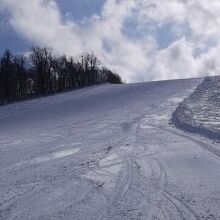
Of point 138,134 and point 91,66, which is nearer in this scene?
point 138,134

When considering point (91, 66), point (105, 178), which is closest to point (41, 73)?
point (91, 66)

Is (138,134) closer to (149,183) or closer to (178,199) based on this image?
(149,183)

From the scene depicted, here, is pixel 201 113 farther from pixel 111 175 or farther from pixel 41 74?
pixel 41 74

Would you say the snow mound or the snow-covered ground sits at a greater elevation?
the snow mound

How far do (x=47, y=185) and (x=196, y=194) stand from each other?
137 inches

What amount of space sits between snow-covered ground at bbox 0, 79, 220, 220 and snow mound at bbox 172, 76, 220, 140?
2.51 ft

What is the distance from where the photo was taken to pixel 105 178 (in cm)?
1020

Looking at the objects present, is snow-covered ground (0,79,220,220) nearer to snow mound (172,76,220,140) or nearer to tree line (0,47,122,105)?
snow mound (172,76,220,140)

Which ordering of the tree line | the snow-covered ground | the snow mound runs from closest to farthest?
the snow-covered ground < the snow mound < the tree line

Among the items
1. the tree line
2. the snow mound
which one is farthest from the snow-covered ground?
the tree line

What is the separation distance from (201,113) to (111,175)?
12.2 metres

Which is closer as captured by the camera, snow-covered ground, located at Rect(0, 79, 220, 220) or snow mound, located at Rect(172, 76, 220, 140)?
snow-covered ground, located at Rect(0, 79, 220, 220)

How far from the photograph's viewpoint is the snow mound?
16.9 metres

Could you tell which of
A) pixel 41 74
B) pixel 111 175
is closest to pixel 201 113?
pixel 111 175
